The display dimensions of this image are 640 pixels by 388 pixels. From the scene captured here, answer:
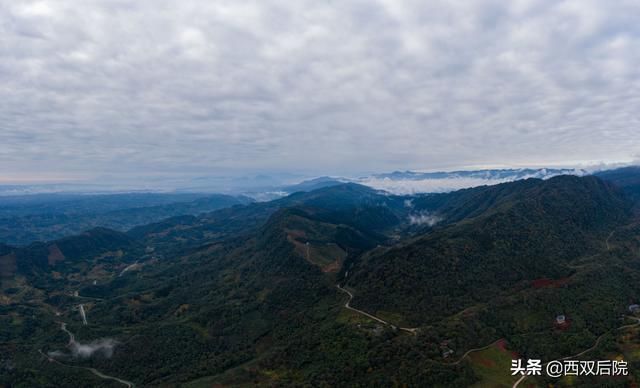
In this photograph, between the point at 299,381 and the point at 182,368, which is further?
the point at 182,368

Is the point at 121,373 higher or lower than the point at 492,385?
lower

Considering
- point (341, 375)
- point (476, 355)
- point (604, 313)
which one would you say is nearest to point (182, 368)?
point (341, 375)

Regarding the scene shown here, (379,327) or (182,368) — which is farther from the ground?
(379,327)

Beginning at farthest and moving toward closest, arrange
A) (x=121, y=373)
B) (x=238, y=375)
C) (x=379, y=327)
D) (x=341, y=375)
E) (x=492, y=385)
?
(x=121, y=373)
(x=379, y=327)
(x=238, y=375)
(x=341, y=375)
(x=492, y=385)

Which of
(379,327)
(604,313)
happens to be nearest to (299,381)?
(379,327)

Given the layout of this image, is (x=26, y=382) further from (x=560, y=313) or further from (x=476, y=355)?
(x=560, y=313)

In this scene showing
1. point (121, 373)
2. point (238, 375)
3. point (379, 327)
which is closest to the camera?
A: point (238, 375)

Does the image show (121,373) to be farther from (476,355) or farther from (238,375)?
(476,355)

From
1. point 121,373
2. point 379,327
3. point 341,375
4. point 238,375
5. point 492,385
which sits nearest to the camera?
point 492,385

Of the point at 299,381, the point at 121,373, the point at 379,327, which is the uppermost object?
the point at 379,327
